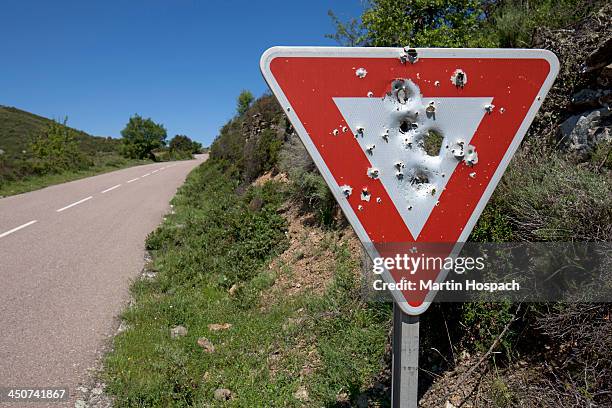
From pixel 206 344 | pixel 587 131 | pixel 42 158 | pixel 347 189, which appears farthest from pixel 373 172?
pixel 42 158

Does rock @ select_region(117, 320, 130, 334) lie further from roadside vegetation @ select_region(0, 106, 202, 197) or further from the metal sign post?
roadside vegetation @ select_region(0, 106, 202, 197)

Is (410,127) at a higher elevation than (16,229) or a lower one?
higher

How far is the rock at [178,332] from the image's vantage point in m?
4.14

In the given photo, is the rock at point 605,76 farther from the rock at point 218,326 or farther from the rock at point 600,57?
the rock at point 218,326

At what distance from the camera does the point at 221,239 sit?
7.04 m

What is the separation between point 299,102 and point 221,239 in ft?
19.9

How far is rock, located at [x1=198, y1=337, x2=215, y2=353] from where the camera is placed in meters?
3.82

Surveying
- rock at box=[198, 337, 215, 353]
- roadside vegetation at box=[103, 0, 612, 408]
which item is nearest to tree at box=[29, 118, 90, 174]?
roadside vegetation at box=[103, 0, 612, 408]

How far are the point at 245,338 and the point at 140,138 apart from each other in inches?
2153

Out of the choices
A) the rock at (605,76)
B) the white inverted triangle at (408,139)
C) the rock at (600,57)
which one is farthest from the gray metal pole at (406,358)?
the rock at (600,57)

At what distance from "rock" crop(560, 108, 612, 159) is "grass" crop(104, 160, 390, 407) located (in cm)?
213

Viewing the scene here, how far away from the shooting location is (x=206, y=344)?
390cm

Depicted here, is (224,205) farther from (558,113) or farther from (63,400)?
(558,113)

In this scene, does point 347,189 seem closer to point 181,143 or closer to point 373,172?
point 373,172
